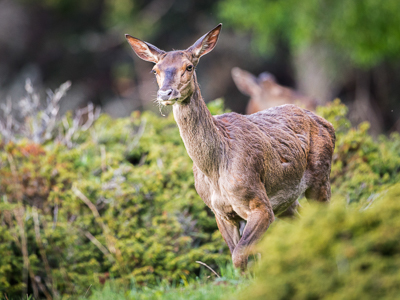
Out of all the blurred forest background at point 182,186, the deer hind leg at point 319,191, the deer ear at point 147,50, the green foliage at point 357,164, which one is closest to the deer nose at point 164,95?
the deer ear at point 147,50

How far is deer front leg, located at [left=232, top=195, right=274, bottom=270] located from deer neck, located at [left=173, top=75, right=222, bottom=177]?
0.51m

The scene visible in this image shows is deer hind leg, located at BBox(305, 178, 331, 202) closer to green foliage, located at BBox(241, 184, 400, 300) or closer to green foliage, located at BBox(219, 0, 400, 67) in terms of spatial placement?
green foliage, located at BBox(241, 184, 400, 300)

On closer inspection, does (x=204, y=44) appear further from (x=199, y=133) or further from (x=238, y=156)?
(x=238, y=156)

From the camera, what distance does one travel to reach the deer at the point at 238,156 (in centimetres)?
484

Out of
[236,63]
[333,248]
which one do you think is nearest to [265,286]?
[333,248]

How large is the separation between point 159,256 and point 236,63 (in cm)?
1734

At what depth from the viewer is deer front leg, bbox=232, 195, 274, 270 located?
472 centimetres

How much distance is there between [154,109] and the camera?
20781mm

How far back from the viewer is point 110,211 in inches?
283

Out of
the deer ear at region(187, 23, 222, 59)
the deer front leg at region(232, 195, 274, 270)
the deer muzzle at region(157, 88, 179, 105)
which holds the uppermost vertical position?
the deer ear at region(187, 23, 222, 59)

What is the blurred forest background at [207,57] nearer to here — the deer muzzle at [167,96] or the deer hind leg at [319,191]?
the deer hind leg at [319,191]

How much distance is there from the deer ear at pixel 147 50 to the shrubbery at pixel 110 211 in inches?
84.1

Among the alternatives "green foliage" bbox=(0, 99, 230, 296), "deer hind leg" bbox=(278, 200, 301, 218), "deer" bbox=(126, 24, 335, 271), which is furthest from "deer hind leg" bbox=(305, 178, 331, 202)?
"green foliage" bbox=(0, 99, 230, 296)

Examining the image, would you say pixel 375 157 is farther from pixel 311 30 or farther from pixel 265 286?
pixel 311 30
